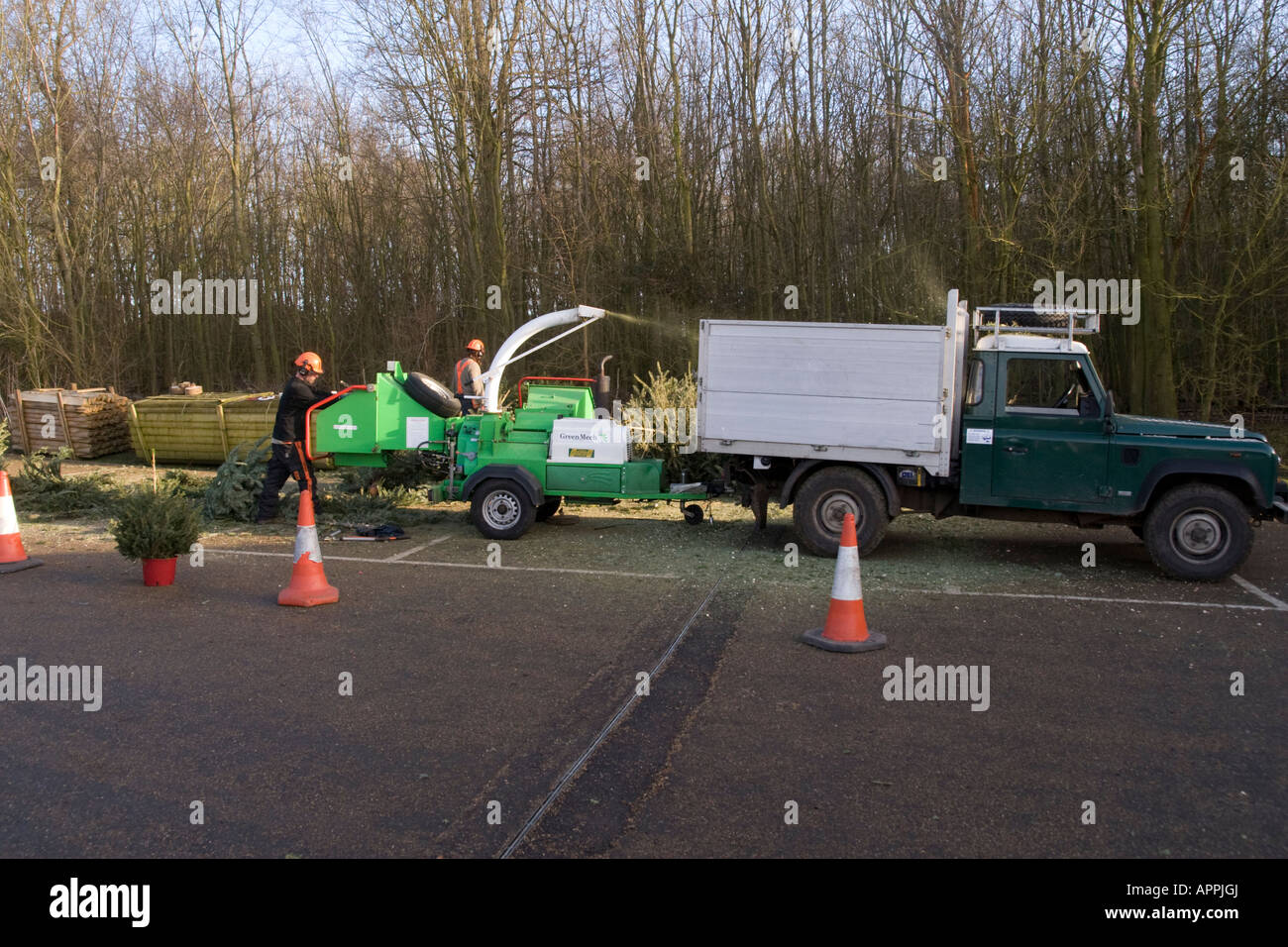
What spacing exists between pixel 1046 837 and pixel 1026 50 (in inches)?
722

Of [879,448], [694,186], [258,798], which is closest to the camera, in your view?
[258,798]

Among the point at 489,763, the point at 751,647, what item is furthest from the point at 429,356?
the point at 489,763

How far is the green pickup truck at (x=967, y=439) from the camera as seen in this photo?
9023mm

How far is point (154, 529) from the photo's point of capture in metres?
8.59

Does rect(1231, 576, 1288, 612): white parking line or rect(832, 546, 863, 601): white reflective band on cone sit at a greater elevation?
rect(832, 546, 863, 601): white reflective band on cone

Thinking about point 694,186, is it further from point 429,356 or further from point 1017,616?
point 1017,616

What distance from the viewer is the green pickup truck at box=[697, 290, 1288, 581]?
29.6 ft

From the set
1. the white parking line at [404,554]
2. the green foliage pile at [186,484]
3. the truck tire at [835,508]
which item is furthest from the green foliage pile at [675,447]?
the green foliage pile at [186,484]

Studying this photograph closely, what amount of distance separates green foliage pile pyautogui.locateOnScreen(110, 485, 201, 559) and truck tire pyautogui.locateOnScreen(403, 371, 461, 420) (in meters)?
3.24

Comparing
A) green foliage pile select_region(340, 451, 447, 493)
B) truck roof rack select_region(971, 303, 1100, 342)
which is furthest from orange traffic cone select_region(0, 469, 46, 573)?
truck roof rack select_region(971, 303, 1100, 342)

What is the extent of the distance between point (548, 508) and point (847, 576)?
569 cm

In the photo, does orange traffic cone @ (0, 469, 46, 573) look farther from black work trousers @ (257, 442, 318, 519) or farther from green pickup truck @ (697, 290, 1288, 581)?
green pickup truck @ (697, 290, 1288, 581)

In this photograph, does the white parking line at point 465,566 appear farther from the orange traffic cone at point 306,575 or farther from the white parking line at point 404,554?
the orange traffic cone at point 306,575

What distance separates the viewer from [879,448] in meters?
9.70
